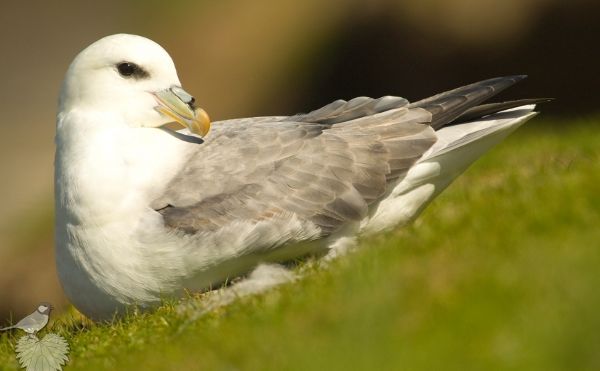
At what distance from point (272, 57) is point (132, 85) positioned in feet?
27.0

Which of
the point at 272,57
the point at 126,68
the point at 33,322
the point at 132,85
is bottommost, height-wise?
the point at 272,57

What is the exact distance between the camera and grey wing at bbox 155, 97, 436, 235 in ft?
20.2

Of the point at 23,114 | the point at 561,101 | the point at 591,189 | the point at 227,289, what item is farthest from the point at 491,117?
the point at 23,114

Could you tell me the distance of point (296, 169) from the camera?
6.43 metres

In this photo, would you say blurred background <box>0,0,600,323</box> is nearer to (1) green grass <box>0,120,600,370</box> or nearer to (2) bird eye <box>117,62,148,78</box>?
(2) bird eye <box>117,62,148,78</box>

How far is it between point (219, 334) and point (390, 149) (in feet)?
7.56

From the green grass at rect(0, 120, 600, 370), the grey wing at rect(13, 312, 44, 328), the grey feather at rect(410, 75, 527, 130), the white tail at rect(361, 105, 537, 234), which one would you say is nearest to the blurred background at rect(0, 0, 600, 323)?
the grey wing at rect(13, 312, 44, 328)

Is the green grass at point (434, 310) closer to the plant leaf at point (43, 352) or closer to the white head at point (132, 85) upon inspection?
the plant leaf at point (43, 352)

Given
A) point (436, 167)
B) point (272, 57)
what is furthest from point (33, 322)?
point (272, 57)

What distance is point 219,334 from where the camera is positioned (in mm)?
4777

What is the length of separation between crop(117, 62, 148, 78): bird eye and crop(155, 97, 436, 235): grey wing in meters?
0.60

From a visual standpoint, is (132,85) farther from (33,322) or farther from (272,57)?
(272,57)

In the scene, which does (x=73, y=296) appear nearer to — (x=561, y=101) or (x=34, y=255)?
(x=34, y=255)

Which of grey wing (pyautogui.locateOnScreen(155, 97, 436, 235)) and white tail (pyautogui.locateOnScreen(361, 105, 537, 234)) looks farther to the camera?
white tail (pyautogui.locateOnScreen(361, 105, 537, 234))
